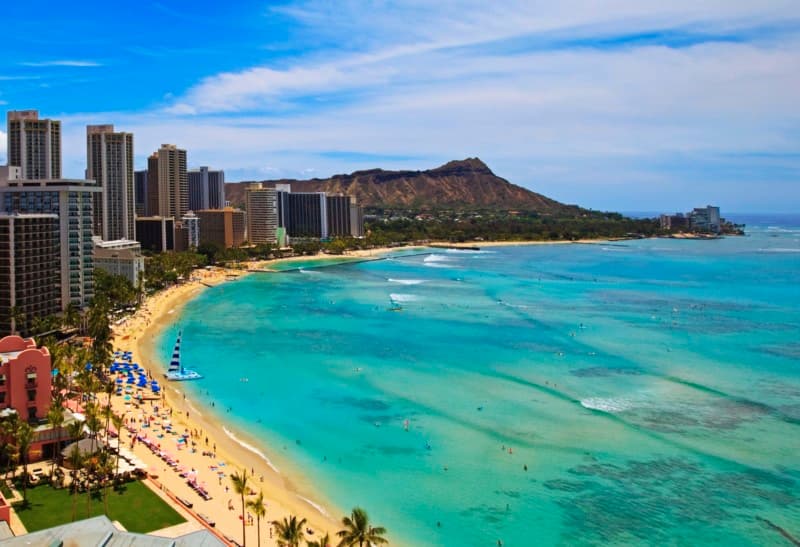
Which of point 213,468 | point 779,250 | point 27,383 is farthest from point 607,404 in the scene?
point 779,250

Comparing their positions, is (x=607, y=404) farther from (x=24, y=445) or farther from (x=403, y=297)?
(x=403, y=297)

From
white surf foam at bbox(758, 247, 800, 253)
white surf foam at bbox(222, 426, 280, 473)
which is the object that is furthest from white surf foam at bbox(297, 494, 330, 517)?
white surf foam at bbox(758, 247, 800, 253)

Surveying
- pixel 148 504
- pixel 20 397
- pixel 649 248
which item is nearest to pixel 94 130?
pixel 20 397

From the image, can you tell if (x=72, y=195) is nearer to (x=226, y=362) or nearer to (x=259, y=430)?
(x=226, y=362)

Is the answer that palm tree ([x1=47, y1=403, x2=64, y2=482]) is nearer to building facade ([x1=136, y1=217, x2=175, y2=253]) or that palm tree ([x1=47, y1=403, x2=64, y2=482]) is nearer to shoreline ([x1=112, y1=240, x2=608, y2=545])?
shoreline ([x1=112, y1=240, x2=608, y2=545])

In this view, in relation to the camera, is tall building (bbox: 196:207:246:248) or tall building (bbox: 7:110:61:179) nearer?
tall building (bbox: 7:110:61:179)

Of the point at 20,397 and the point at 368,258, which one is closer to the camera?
the point at 20,397
